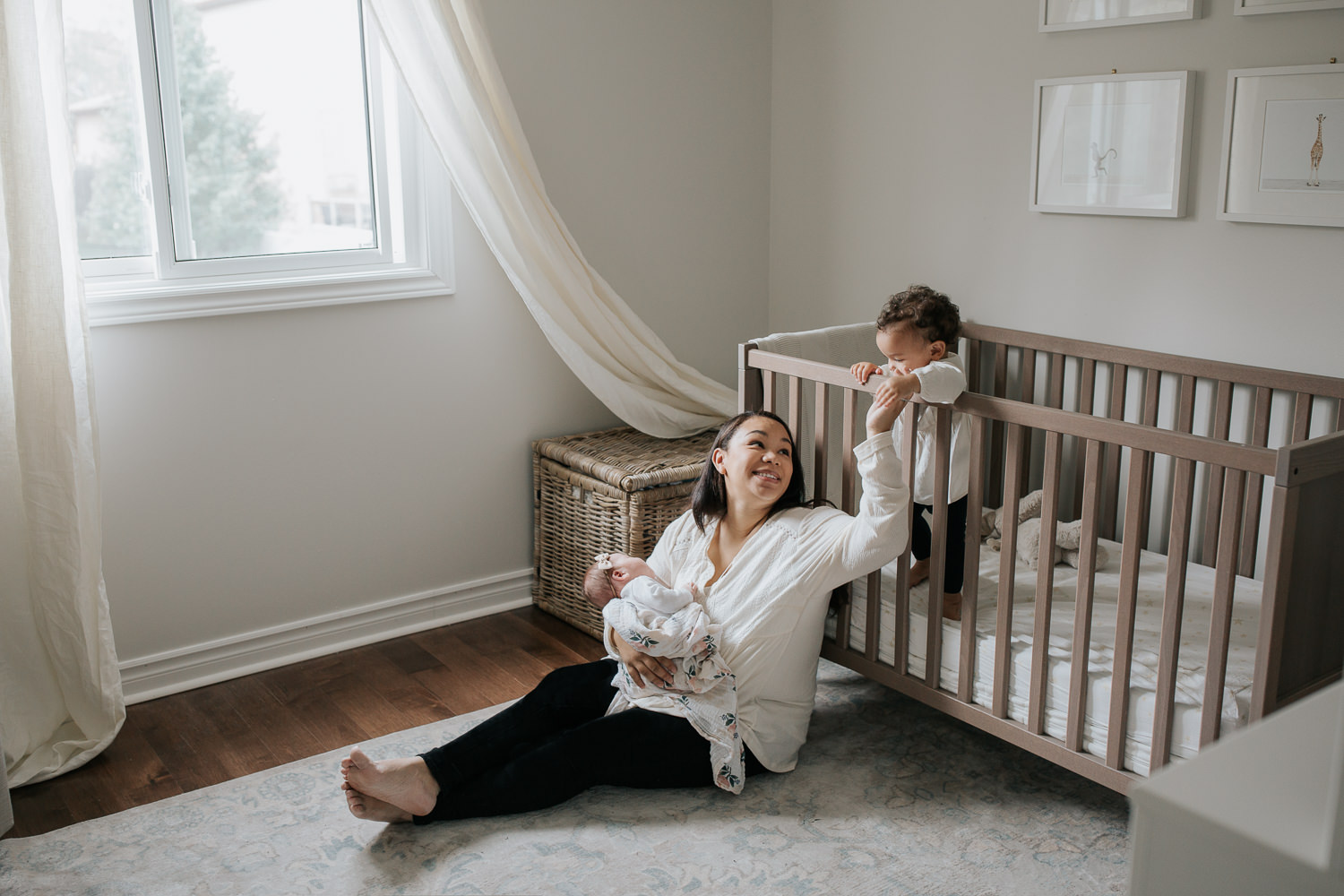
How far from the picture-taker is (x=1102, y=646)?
2043 millimetres

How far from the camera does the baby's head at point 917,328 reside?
2.38m

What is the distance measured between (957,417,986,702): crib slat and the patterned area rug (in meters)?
0.24

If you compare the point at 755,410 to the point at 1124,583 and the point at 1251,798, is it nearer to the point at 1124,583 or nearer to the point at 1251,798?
the point at 1124,583

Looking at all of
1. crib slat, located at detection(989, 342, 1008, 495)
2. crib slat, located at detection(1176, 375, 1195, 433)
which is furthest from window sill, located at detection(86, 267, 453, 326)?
crib slat, located at detection(1176, 375, 1195, 433)

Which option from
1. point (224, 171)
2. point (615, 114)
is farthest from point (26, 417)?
point (615, 114)

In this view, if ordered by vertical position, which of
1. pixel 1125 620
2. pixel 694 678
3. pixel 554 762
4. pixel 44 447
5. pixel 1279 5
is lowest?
pixel 554 762

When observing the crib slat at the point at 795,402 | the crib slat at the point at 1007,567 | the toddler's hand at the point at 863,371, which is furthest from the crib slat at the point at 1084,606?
the crib slat at the point at 795,402

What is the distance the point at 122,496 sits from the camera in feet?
8.30

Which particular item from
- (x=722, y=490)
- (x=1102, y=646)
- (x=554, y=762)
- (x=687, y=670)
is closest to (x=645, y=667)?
(x=687, y=670)

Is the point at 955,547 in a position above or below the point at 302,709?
above

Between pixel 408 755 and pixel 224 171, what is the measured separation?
145 cm

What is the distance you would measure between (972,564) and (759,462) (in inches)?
18.5

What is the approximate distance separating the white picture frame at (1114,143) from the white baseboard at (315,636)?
1804 millimetres

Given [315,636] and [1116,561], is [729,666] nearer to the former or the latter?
[1116,561]
